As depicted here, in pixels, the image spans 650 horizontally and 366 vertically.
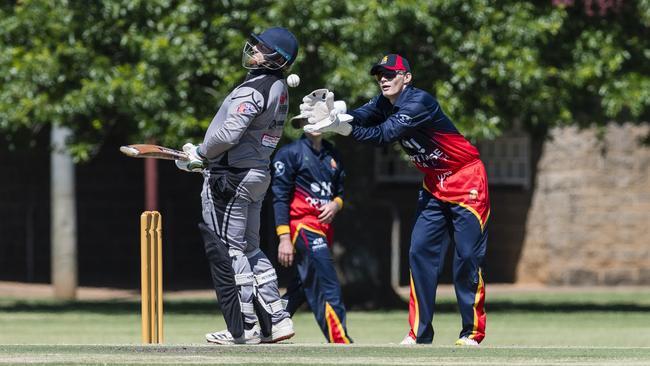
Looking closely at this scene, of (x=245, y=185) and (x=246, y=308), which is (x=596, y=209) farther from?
(x=245, y=185)

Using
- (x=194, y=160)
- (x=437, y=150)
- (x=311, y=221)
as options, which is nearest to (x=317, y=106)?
(x=194, y=160)

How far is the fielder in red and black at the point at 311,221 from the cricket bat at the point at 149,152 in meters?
2.60

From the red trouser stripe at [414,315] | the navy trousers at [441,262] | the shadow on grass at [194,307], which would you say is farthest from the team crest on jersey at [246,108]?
the shadow on grass at [194,307]

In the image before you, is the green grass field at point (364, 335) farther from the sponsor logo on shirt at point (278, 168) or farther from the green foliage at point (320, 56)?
the green foliage at point (320, 56)

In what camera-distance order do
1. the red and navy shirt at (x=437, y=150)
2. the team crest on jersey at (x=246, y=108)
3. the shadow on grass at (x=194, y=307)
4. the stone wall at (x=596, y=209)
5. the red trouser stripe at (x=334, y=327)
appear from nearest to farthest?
the team crest on jersey at (x=246, y=108) < the red and navy shirt at (x=437, y=150) < the red trouser stripe at (x=334, y=327) < the shadow on grass at (x=194, y=307) < the stone wall at (x=596, y=209)

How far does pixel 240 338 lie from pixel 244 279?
36 cm

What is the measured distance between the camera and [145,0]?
16.2m

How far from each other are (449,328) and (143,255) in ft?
21.8

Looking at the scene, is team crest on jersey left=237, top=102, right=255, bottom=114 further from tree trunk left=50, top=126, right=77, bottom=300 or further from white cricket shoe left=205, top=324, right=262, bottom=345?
tree trunk left=50, top=126, right=77, bottom=300

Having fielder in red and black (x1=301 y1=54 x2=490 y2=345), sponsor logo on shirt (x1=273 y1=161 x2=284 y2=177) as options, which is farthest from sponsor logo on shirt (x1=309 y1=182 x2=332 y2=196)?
fielder in red and black (x1=301 y1=54 x2=490 y2=345)

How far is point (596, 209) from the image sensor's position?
23875 mm

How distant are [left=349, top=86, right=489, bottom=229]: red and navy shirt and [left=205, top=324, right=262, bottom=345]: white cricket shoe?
144 cm

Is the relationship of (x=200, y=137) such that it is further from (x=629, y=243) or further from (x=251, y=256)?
(x=629, y=243)

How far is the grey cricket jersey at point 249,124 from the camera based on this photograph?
9227 millimetres
